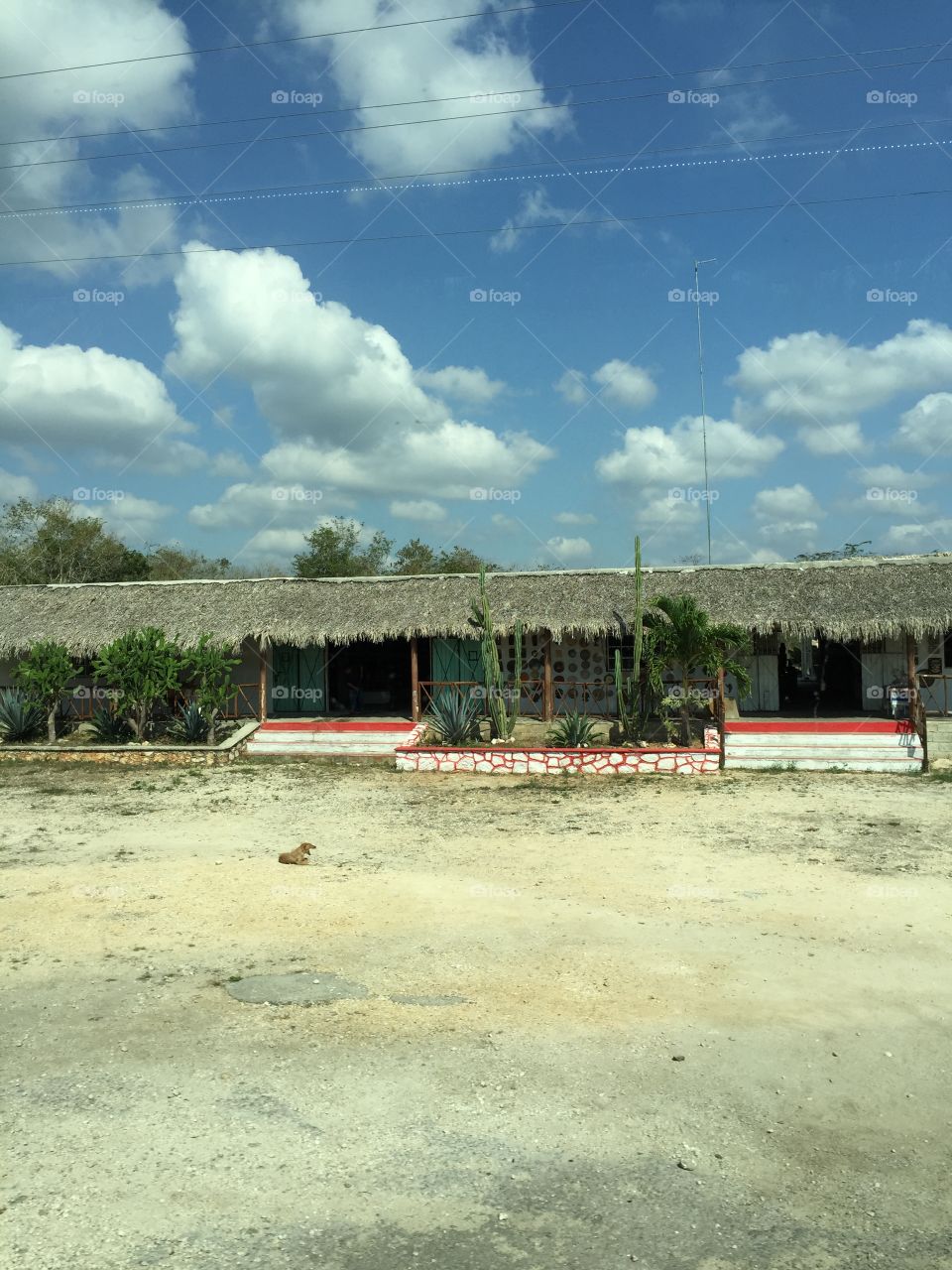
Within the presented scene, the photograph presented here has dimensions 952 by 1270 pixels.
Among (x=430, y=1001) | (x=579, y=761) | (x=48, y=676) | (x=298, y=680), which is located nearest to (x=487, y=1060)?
(x=430, y=1001)

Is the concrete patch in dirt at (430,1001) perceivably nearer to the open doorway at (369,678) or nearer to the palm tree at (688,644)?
the palm tree at (688,644)

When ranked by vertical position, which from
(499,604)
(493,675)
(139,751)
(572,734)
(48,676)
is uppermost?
(499,604)

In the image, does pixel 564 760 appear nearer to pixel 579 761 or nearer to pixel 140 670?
pixel 579 761

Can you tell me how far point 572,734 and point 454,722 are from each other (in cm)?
204

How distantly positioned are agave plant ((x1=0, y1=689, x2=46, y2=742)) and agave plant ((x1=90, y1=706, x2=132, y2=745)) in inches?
47.8

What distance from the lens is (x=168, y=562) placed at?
150 ft

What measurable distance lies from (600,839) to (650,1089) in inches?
229

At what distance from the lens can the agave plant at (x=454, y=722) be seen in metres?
16.2

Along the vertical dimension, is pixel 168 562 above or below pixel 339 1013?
above

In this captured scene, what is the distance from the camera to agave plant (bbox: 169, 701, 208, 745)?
17.1m

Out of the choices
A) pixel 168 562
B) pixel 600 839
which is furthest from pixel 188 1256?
pixel 168 562

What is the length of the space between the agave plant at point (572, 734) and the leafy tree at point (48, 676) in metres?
9.12

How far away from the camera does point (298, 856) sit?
9422mm

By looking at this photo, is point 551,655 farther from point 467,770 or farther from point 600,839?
point 600,839
